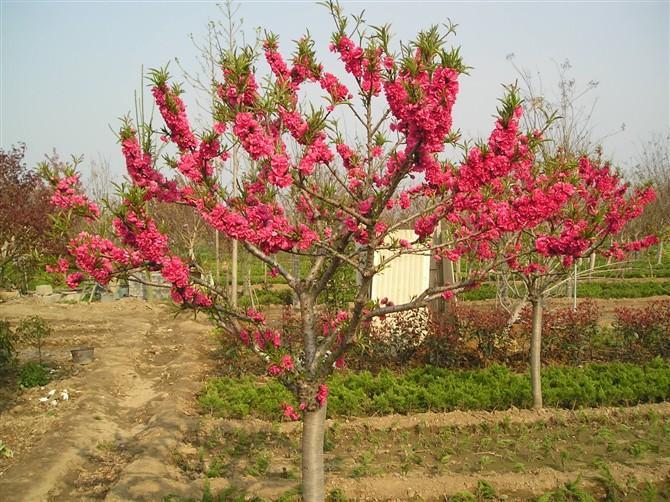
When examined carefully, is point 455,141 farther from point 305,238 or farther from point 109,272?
point 109,272

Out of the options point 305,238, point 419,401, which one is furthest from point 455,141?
point 419,401

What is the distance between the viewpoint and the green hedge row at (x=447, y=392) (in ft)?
20.4

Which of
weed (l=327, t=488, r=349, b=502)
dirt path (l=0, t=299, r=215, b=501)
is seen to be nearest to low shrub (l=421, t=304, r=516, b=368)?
dirt path (l=0, t=299, r=215, b=501)

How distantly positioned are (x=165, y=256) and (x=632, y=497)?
396 cm

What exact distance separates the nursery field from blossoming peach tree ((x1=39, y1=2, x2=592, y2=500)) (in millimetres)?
1636

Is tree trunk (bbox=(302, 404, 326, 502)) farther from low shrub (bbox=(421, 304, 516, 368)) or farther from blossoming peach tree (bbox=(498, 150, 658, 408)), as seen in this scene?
low shrub (bbox=(421, 304, 516, 368))

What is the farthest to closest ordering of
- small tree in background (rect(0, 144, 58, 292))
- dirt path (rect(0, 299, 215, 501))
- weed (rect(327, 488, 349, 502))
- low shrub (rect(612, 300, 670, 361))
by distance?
→ small tree in background (rect(0, 144, 58, 292)) → low shrub (rect(612, 300, 670, 361)) → dirt path (rect(0, 299, 215, 501)) → weed (rect(327, 488, 349, 502))

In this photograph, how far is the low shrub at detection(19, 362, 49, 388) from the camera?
772 centimetres

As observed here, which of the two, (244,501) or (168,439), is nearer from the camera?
(244,501)

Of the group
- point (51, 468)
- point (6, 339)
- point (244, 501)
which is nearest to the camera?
point (244, 501)

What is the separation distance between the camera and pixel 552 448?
532 centimetres

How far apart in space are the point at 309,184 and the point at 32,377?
6.38 meters

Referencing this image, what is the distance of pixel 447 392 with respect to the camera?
20.9 ft

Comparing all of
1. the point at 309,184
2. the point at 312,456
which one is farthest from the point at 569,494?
the point at 309,184
